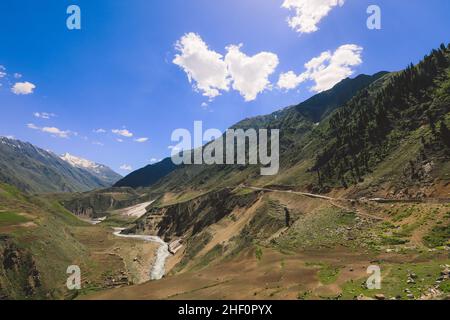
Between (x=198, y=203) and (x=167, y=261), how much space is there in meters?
49.3

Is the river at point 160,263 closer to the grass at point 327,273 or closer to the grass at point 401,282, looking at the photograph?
the grass at point 327,273

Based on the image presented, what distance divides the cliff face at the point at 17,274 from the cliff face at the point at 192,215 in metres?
61.4

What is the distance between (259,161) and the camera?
194 metres

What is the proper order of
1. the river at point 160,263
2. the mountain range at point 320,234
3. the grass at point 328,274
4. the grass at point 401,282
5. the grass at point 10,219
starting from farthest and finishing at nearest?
the river at point 160,263 → the grass at point 10,219 → the mountain range at point 320,234 → the grass at point 328,274 → the grass at point 401,282

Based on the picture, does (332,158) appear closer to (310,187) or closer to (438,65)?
(310,187)

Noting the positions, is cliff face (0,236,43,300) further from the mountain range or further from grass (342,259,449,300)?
grass (342,259,449,300)

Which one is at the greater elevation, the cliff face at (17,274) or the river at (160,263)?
the cliff face at (17,274)

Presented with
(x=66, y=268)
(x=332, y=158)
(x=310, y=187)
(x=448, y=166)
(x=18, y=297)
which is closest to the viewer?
(x=18, y=297)

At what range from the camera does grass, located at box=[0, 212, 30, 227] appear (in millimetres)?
77875

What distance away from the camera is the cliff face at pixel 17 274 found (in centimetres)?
5950

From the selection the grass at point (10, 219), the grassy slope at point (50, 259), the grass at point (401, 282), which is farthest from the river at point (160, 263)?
the grass at point (401, 282)

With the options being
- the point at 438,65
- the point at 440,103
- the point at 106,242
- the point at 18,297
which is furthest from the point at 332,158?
the point at 18,297

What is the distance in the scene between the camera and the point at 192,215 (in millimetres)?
144500

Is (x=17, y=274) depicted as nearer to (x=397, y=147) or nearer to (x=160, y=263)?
(x=160, y=263)
